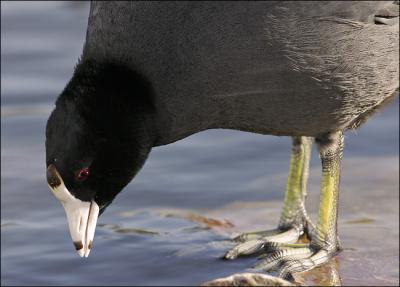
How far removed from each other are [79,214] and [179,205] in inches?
89.5

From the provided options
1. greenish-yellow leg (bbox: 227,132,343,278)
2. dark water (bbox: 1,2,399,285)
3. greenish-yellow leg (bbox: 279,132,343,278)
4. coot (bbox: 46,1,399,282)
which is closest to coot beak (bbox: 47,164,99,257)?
coot (bbox: 46,1,399,282)

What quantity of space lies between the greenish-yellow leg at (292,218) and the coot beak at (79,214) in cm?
131

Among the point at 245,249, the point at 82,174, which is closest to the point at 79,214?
the point at 82,174

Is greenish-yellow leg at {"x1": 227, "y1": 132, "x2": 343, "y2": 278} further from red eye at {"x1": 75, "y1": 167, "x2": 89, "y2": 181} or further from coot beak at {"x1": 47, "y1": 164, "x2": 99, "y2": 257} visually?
red eye at {"x1": 75, "y1": 167, "x2": 89, "y2": 181}

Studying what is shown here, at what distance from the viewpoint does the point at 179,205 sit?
872cm

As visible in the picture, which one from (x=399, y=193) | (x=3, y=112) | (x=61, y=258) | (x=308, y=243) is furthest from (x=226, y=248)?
(x=3, y=112)

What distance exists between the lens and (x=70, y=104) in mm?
6262

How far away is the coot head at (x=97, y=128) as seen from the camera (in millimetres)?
6238

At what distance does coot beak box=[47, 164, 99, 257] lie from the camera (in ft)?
21.0

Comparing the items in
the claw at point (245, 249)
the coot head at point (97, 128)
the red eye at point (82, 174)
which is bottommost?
the claw at point (245, 249)

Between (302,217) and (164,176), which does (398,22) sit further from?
(164,176)

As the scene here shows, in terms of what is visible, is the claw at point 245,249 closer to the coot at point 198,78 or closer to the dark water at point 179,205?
the dark water at point 179,205

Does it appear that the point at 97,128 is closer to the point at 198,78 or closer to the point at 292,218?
the point at 198,78

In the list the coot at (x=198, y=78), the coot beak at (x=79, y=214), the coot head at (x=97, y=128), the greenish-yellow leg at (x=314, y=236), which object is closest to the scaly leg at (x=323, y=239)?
the greenish-yellow leg at (x=314, y=236)
